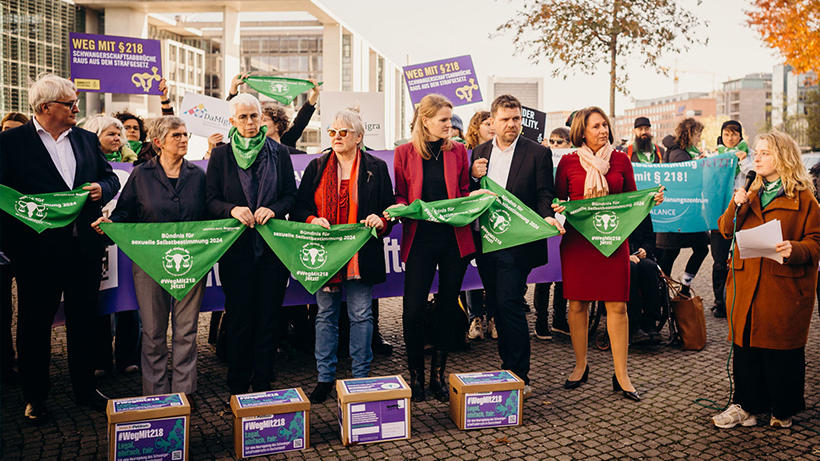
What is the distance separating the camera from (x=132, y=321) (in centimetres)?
636

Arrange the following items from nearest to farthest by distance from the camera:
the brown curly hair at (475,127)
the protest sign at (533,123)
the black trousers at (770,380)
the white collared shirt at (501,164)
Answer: the black trousers at (770,380)
the white collared shirt at (501,164)
the brown curly hair at (475,127)
the protest sign at (533,123)

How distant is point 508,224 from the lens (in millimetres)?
5352

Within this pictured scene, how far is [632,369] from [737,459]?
2.01 metres

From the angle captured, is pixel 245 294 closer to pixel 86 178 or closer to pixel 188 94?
pixel 86 178

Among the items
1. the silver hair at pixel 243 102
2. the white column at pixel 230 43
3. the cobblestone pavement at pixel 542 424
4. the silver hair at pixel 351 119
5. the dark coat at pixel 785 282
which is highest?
the white column at pixel 230 43

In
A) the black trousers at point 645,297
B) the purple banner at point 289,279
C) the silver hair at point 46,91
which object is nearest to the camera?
the silver hair at point 46,91

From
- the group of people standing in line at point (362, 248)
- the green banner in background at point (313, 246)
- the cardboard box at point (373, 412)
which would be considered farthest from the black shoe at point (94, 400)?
the cardboard box at point (373, 412)

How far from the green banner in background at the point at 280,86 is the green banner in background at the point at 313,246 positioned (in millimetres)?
3829

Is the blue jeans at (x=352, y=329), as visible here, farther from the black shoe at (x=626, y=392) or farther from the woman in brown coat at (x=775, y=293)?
the woman in brown coat at (x=775, y=293)

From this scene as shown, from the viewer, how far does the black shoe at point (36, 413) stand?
4.93 meters

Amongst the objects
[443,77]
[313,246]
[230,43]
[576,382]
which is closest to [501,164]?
[313,246]

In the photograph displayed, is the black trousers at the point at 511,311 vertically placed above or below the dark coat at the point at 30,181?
below

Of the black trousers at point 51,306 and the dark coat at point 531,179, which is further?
the dark coat at point 531,179

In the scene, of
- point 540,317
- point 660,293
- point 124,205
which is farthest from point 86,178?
point 660,293
